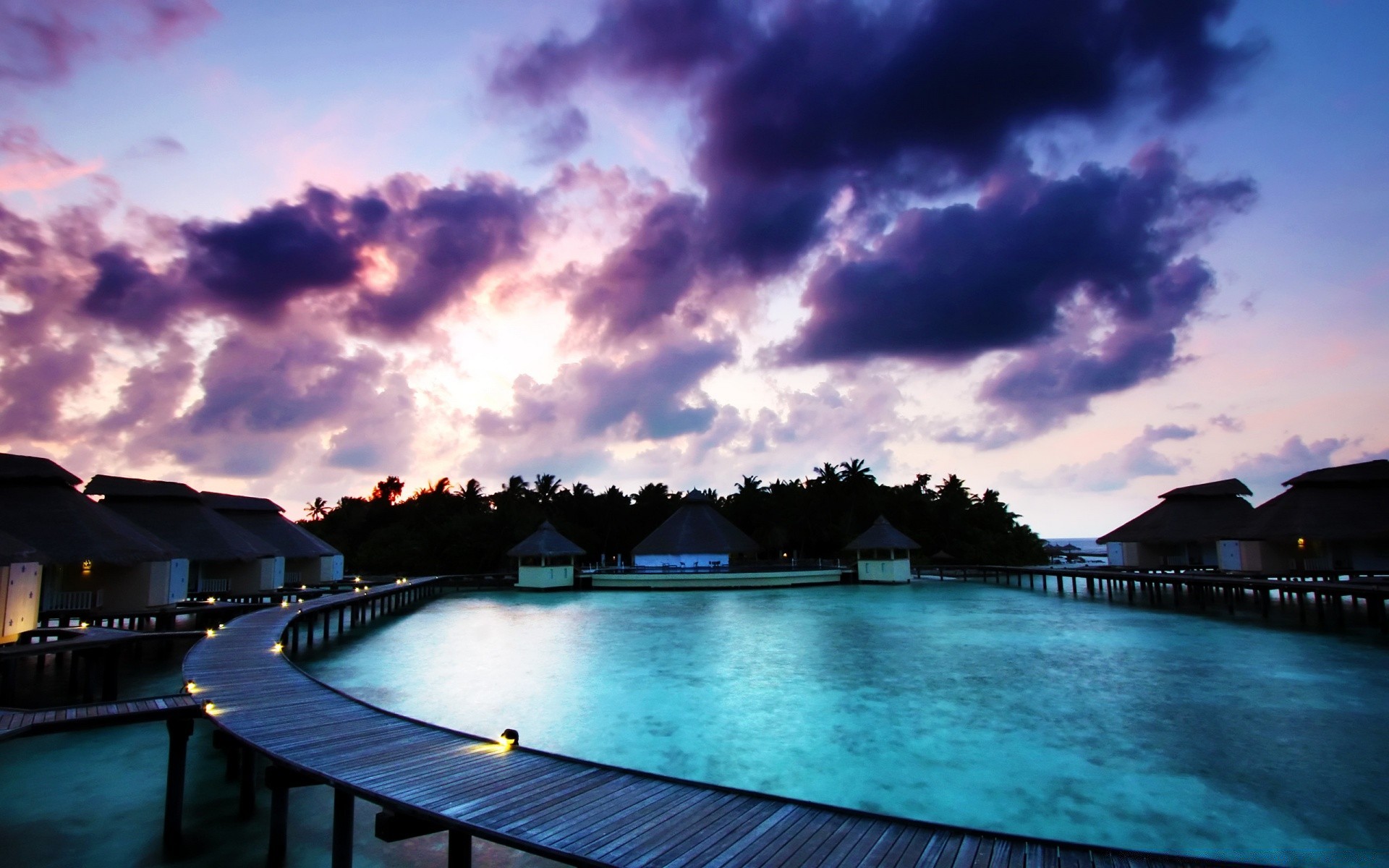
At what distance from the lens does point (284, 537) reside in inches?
1384

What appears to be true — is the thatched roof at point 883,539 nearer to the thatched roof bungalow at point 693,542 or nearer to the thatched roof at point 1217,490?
the thatched roof bungalow at point 693,542

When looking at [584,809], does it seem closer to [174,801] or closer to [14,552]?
[174,801]

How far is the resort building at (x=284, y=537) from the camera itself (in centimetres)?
3419

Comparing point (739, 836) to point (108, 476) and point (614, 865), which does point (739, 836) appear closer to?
point (614, 865)

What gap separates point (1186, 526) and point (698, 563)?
27011 millimetres

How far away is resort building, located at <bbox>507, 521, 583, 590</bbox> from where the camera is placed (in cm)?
4072

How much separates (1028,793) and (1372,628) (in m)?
21.6

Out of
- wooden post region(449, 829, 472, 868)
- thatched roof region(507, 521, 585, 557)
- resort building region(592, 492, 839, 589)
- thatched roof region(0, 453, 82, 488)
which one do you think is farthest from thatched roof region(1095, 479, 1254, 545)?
thatched roof region(0, 453, 82, 488)

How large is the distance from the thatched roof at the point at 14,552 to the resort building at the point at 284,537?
15810mm

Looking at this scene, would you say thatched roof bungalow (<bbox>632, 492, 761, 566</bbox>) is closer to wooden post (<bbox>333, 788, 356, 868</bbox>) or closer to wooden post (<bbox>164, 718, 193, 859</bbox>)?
wooden post (<bbox>164, 718, 193, 859</bbox>)

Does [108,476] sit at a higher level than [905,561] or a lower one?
higher

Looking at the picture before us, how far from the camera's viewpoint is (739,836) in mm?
5531

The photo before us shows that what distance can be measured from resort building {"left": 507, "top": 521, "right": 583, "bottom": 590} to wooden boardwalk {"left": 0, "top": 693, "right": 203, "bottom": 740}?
31462 millimetres

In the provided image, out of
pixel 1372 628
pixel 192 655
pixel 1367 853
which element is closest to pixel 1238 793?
pixel 1367 853
